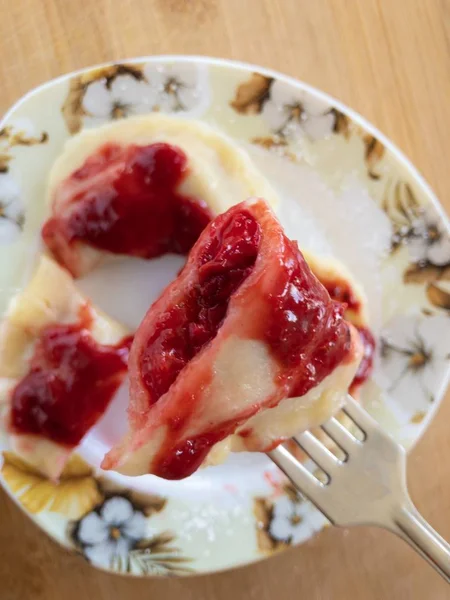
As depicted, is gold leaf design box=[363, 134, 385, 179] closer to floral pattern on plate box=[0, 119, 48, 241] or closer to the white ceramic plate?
the white ceramic plate

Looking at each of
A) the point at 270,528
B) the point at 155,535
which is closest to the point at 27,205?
the point at 155,535

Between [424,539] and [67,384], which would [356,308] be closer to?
[424,539]

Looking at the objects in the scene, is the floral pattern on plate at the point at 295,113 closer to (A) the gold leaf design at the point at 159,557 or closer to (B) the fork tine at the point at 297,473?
(B) the fork tine at the point at 297,473

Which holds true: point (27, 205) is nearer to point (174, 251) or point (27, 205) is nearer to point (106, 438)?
point (174, 251)

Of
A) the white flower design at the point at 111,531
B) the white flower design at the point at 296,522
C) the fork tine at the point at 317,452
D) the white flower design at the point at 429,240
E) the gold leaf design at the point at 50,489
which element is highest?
the white flower design at the point at 429,240

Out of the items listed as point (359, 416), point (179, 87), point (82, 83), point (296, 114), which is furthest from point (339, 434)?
point (82, 83)

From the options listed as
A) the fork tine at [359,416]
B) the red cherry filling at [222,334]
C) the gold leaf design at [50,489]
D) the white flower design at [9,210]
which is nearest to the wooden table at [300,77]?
the gold leaf design at [50,489]
